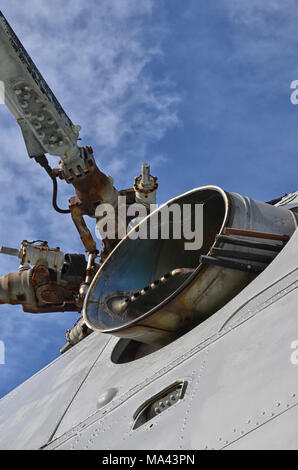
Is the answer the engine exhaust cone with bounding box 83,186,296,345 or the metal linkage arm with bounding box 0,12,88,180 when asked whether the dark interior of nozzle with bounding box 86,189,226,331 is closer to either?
the engine exhaust cone with bounding box 83,186,296,345

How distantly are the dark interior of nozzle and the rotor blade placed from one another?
16.1 ft

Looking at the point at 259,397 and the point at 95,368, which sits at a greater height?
the point at 95,368

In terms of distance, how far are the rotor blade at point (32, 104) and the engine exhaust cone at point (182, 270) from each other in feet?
16.1

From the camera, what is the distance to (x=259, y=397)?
5289 mm

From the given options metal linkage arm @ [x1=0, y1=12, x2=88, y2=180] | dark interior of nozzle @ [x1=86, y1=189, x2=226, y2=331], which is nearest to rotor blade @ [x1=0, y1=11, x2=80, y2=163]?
metal linkage arm @ [x1=0, y1=12, x2=88, y2=180]

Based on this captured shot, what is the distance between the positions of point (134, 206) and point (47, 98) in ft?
10.3

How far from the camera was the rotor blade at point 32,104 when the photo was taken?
14.0m

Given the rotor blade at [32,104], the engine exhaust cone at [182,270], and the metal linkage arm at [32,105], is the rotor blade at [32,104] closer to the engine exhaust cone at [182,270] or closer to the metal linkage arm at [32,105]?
the metal linkage arm at [32,105]

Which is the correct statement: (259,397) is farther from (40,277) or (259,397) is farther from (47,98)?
(40,277)

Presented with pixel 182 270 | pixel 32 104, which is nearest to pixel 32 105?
pixel 32 104

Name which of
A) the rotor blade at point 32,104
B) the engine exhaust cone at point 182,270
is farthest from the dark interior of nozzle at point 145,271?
the rotor blade at point 32,104

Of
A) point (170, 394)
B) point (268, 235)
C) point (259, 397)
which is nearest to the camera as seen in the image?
point (259, 397)

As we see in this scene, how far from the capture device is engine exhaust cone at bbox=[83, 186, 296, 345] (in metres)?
8.79
